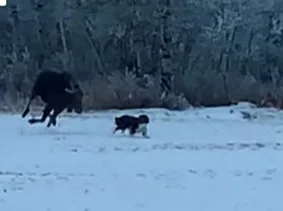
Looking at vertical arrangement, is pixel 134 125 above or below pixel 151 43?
above

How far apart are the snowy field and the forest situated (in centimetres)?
666

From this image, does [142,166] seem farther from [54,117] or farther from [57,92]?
[54,117]

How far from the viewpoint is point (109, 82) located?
1015 inches

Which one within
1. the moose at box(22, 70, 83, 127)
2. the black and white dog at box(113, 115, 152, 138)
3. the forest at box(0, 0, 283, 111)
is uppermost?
the moose at box(22, 70, 83, 127)

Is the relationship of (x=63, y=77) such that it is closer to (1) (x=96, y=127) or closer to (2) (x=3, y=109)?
(1) (x=96, y=127)

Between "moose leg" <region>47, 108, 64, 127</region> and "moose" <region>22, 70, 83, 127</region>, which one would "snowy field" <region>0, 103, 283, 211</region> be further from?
"moose" <region>22, 70, 83, 127</region>

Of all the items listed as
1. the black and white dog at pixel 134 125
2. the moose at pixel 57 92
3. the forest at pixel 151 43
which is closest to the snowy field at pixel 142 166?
the black and white dog at pixel 134 125

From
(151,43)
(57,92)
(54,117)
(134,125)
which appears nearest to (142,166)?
(134,125)

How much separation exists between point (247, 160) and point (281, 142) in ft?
8.75

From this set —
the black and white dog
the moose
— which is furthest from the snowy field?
the moose

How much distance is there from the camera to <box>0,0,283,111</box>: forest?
2728cm

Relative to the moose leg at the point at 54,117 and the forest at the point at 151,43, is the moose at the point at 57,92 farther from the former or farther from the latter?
the forest at the point at 151,43

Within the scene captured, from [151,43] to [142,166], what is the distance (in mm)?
16034

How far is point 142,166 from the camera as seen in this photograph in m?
13.4
